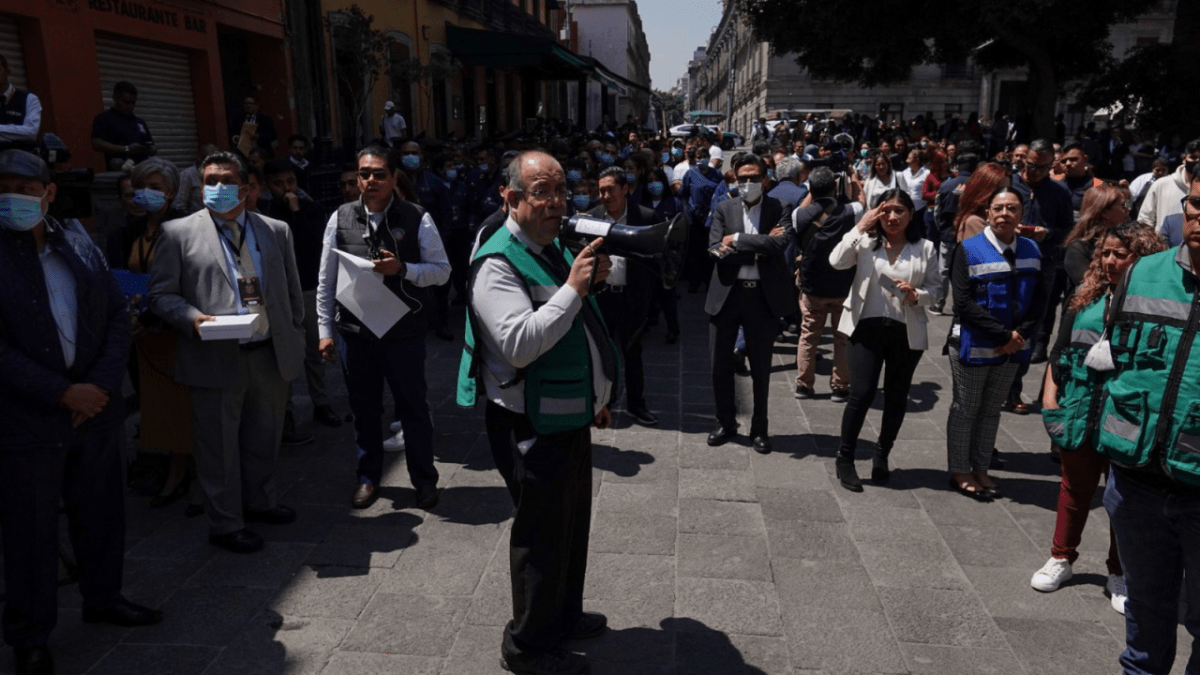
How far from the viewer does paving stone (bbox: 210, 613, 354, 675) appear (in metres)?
3.12

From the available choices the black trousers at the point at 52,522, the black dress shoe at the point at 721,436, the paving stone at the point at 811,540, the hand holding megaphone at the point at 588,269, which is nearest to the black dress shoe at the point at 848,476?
the paving stone at the point at 811,540

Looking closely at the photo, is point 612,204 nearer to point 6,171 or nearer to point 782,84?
point 6,171

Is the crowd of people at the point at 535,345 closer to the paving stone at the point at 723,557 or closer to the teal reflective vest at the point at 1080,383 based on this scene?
the teal reflective vest at the point at 1080,383

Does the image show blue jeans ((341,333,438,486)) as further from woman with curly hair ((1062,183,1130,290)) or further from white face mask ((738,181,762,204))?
woman with curly hair ((1062,183,1130,290))

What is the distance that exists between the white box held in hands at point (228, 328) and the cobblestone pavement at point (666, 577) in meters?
1.08

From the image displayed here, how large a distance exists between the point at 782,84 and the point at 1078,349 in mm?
51211

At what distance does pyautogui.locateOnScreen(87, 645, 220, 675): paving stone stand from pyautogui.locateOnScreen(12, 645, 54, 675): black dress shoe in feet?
0.50

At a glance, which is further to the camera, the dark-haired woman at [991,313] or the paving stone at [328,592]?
the dark-haired woman at [991,313]

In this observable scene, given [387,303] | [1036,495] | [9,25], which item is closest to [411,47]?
[9,25]

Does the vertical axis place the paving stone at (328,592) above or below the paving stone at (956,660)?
above

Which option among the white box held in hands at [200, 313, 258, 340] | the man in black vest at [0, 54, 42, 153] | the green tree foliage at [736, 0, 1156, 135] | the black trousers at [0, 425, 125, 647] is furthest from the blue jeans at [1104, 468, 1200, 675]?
the green tree foliage at [736, 0, 1156, 135]

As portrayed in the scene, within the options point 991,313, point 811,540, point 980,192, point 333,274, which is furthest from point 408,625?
point 980,192

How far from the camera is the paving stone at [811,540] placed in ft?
13.1

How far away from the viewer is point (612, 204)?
5.52 meters
